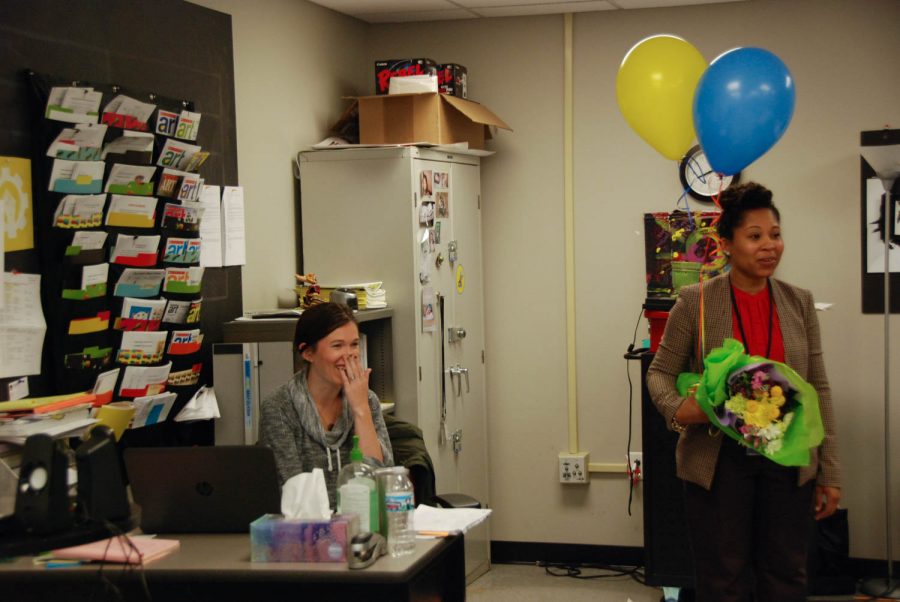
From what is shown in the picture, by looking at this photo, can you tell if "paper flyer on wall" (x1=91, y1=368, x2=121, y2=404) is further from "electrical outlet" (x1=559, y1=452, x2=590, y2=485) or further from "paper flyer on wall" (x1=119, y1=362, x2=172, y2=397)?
"electrical outlet" (x1=559, y1=452, x2=590, y2=485)

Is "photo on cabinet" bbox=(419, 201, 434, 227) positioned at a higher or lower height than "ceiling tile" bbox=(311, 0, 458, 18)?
lower

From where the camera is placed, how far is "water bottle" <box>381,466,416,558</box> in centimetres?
234

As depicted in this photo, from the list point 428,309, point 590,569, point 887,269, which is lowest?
point 590,569

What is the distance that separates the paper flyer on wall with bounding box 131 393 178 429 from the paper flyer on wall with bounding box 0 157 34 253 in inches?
25.2

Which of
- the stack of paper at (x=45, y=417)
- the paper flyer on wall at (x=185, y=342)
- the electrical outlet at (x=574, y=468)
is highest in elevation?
the paper flyer on wall at (x=185, y=342)

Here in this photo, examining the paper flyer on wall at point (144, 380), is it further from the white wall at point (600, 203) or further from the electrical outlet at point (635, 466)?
the electrical outlet at point (635, 466)

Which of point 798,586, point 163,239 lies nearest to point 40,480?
point 163,239

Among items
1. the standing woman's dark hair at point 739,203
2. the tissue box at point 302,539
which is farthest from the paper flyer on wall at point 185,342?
the standing woman's dark hair at point 739,203

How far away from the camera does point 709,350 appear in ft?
10.1

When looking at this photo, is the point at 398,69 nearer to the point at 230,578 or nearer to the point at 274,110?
the point at 274,110

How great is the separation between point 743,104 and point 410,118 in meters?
1.82

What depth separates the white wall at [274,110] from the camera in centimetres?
403

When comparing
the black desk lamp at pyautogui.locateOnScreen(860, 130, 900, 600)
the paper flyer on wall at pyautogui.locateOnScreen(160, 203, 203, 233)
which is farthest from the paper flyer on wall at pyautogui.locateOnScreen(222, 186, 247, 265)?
the black desk lamp at pyautogui.locateOnScreen(860, 130, 900, 600)

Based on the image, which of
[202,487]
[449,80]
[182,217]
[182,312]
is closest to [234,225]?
[182,217]
